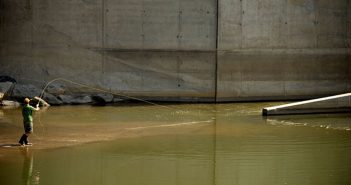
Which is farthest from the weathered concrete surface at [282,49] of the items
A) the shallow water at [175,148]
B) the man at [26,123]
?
the man at [26,123]

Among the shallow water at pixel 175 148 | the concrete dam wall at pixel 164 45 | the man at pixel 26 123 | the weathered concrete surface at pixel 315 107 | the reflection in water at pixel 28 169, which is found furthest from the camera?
the concrete dam wall at pixel 164 45

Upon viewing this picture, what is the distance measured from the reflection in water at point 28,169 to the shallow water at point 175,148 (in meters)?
0.02

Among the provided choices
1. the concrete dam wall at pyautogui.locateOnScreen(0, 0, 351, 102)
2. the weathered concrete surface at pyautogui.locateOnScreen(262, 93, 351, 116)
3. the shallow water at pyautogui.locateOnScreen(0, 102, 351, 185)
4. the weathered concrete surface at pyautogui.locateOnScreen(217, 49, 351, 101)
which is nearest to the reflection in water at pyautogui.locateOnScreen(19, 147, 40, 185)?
the shallow water at pyautogui.locateOnScreen(0, 102, 351, 185)

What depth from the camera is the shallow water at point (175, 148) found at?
11.2 meters

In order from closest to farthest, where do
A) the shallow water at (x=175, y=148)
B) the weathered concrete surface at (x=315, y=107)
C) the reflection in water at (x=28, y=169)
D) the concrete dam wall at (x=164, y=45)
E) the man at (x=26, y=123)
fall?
the reflection in water at (x=28, y=169), the shallow water at (x=175, y=148), the man at (x=26, y=123), the weathered concrete surface at (x=315, y=107), the concrete dam wall at (x=164, y=45)

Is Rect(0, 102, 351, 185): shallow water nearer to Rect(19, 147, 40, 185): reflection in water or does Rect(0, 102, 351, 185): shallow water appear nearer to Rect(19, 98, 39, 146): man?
Rect(19, 147, 40, 185): reflection in water

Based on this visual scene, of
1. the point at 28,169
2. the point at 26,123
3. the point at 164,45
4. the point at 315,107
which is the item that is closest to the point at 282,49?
the point at 315,107

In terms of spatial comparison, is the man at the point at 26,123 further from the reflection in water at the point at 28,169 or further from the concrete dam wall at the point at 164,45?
the concrete dam wall at the point at 164,45

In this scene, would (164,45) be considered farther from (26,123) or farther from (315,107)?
(26,123)

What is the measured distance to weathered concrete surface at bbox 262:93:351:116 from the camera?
61.2 ft

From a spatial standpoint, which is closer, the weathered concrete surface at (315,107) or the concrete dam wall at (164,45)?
the weathered concrete surface at (315,107)

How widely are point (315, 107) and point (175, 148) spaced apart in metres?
7.05

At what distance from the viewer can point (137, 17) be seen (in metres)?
21.5

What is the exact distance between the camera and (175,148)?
13.6 meters
